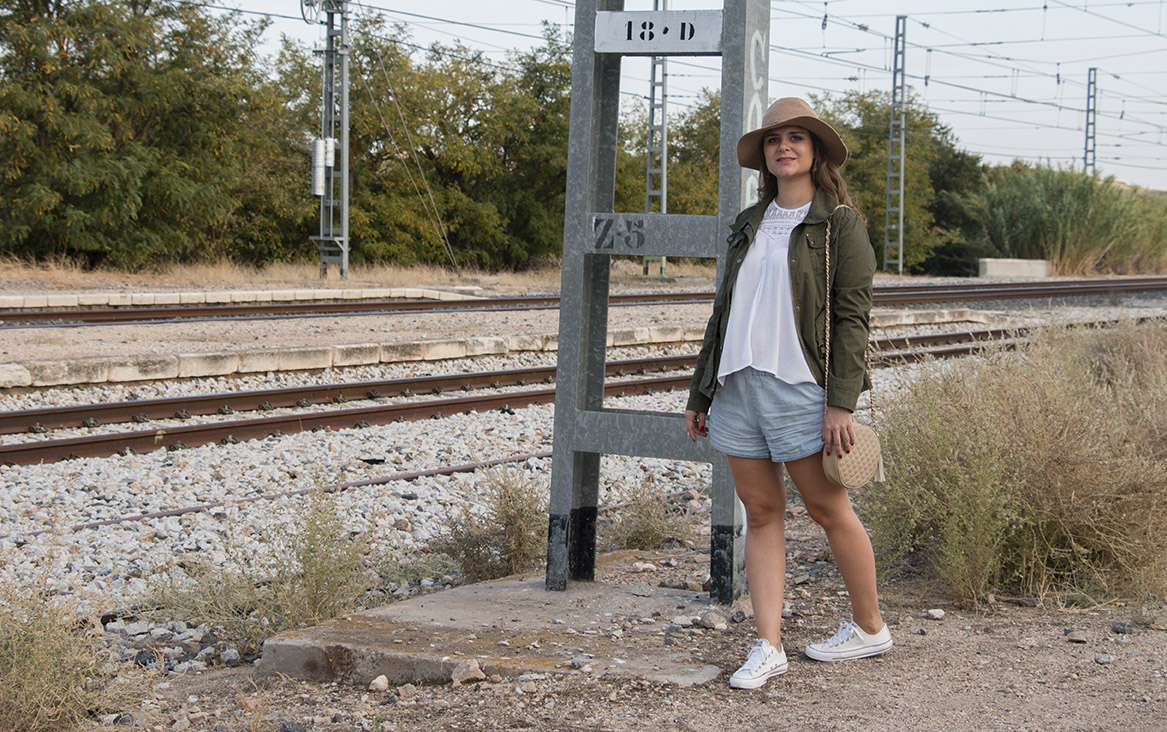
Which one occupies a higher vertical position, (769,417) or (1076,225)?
(1076,225)

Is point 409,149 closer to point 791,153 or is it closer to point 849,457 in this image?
point 791,153

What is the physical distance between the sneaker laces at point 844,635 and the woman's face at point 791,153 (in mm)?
1600

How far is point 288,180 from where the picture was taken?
33.5m

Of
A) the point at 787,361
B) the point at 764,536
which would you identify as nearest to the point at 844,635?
the point at 764,536

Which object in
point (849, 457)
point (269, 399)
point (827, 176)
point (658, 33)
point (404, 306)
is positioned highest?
point (658, 33)

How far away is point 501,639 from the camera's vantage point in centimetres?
420

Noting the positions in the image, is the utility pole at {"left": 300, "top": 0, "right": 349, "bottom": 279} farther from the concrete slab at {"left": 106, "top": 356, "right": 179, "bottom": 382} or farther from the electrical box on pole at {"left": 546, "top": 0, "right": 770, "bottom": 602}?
the electrical box on pole at {"left": 546, "top": 0, "right": 770, "bottom": 602}

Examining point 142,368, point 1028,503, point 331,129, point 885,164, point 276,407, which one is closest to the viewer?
point 1028,503

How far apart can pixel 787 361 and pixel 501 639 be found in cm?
155

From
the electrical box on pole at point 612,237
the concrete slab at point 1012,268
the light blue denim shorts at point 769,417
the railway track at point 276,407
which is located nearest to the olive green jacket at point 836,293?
the light blue denim shorts at point 769,417

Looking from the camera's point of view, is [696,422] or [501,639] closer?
[696,422]

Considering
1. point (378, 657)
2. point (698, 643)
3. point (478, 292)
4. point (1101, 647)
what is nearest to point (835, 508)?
point (698, 643)

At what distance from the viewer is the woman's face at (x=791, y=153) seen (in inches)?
145

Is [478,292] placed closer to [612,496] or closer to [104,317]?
[104,317]
